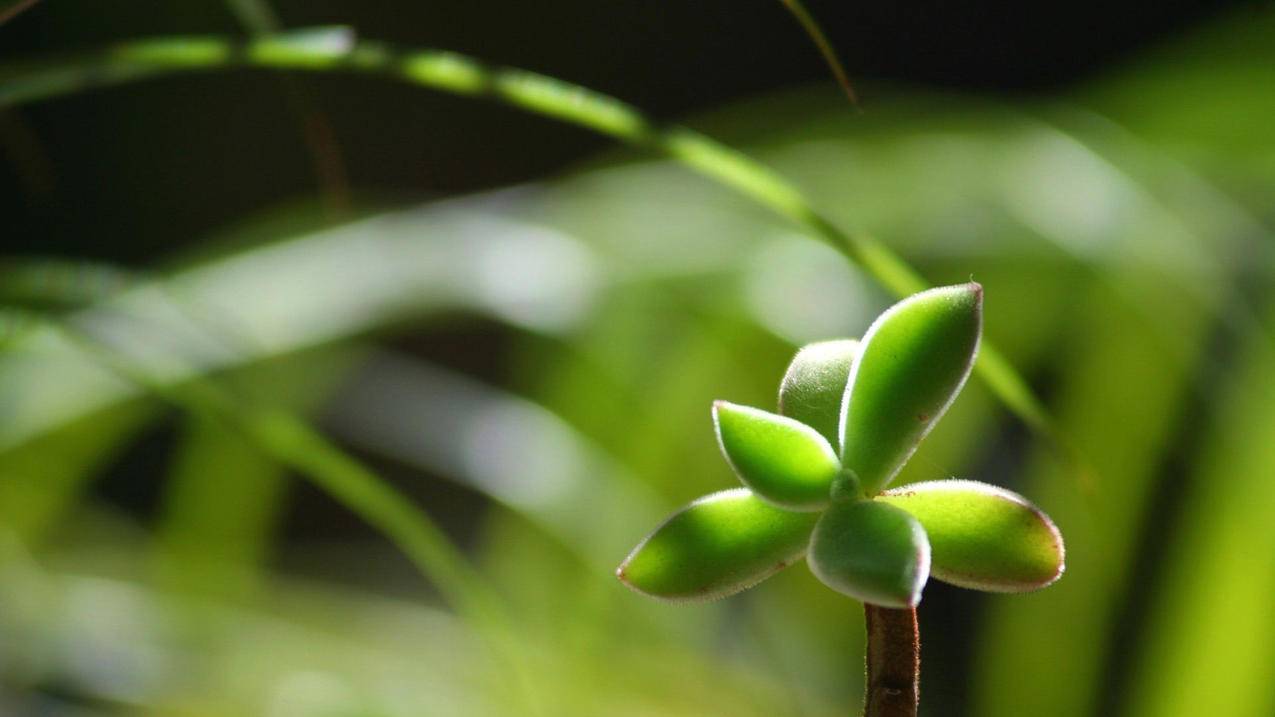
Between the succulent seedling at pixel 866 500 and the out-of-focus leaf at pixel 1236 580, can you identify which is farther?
the out-of-focus leaf at pixel 1236 580

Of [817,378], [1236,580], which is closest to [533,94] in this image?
[817,378]

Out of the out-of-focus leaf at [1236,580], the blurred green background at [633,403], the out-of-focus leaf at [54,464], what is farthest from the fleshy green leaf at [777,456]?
the out-of-focus leaf at [54,464]

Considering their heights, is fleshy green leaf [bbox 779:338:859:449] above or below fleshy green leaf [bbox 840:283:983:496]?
above

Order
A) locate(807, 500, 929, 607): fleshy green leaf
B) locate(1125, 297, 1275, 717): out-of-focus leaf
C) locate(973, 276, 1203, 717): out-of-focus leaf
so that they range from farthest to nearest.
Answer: locate(973, 276, 1203, 717): out-of-focus leaf → locate(1125, 297, 1275, 717): out-of-focus leaf → locate(807, 500, 929, 607): fleshy green leaf

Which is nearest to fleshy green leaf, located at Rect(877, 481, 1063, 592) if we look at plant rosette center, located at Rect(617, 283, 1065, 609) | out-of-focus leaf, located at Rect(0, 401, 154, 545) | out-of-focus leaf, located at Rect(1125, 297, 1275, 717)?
plant rosette center, located at Rect(617, 283, 1065, 609)

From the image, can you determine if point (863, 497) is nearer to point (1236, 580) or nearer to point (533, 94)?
point (533, 94)

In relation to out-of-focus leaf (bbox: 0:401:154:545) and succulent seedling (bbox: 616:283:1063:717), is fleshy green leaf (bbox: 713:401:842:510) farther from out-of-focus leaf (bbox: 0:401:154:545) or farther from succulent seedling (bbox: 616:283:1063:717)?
out-of-focus leaf (bbox: 0:401:154:545)

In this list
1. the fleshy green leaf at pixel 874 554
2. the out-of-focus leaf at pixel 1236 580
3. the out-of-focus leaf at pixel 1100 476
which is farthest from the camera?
the out-of-focus leaf at pixel 1100 476

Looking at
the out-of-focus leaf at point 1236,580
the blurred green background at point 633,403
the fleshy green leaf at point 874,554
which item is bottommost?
the fleshy green leaf at point 874,554

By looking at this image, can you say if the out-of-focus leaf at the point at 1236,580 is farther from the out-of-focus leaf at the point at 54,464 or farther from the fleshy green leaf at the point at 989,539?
the out-of-focus leaf at the point at 54,464
